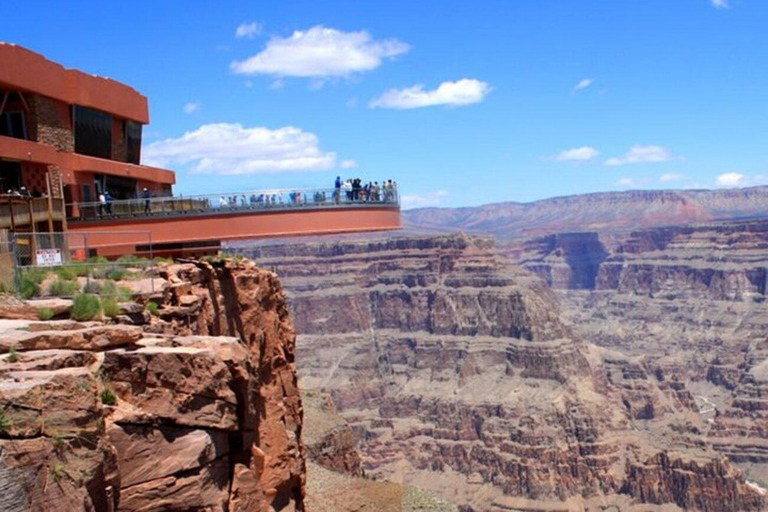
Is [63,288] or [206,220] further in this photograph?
[206,220]

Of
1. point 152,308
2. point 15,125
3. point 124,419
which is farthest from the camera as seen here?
point 15,125

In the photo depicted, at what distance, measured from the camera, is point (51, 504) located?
1129 cm

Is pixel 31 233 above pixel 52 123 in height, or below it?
below

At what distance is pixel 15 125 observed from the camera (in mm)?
29781

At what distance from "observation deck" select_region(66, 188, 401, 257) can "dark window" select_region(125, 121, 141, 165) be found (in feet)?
21.9

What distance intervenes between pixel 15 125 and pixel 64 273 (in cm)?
1082

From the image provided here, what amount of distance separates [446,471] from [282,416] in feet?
382

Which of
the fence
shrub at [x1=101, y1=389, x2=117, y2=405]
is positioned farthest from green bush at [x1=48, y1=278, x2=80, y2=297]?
shrub at [x1=101, y1=389, x2=117, y2=405]

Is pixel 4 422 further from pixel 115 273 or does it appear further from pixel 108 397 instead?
pixel 115 273

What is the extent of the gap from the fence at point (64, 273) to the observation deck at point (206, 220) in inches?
207

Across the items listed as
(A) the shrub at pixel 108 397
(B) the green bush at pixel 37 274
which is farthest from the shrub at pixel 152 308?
(A) the shrub at pixel 108 397

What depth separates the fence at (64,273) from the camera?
1938cm

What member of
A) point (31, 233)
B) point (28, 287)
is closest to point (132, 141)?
point (31, 233)

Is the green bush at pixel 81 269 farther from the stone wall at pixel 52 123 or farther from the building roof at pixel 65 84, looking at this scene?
the stone wall at pixel 52 123
